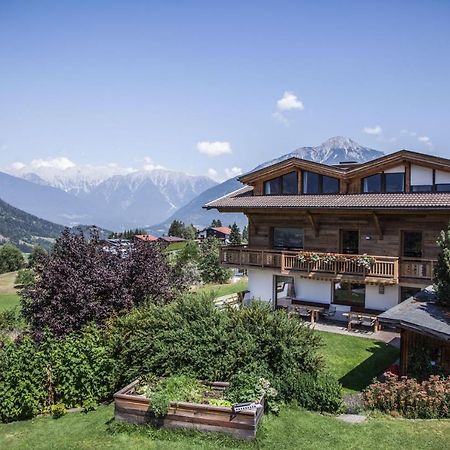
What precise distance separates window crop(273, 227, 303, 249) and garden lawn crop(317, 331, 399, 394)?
5532 mm

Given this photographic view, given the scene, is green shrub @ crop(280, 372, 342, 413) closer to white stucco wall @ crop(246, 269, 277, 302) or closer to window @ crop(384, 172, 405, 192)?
window @ crop(384, 172, 405, 192)

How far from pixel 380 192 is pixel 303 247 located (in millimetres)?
4436

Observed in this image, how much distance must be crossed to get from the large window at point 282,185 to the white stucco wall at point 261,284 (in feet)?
13.3

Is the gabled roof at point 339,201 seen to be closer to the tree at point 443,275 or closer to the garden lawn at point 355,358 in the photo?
the tree at point 443,275

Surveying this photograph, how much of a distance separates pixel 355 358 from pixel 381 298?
219 inches

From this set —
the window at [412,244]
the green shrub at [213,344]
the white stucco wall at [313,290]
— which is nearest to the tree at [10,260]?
the white stucco wall at [313,290]

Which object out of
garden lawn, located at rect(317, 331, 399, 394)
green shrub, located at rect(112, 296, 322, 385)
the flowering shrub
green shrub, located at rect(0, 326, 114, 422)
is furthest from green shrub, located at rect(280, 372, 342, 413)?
green shrub, located at rect(0, 326, 114, 422)

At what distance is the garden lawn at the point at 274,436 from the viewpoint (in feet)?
29.8

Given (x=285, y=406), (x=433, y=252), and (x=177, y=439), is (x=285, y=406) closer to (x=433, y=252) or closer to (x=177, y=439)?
(x=177, y=439)

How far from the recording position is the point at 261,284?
24.6 meters

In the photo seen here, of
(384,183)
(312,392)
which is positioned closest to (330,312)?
(384,183)

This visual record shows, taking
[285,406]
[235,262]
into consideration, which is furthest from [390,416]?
[235,262]

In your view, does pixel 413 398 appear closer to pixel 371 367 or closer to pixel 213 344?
pixel 213 344

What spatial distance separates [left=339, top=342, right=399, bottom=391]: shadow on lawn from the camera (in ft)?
46.2
